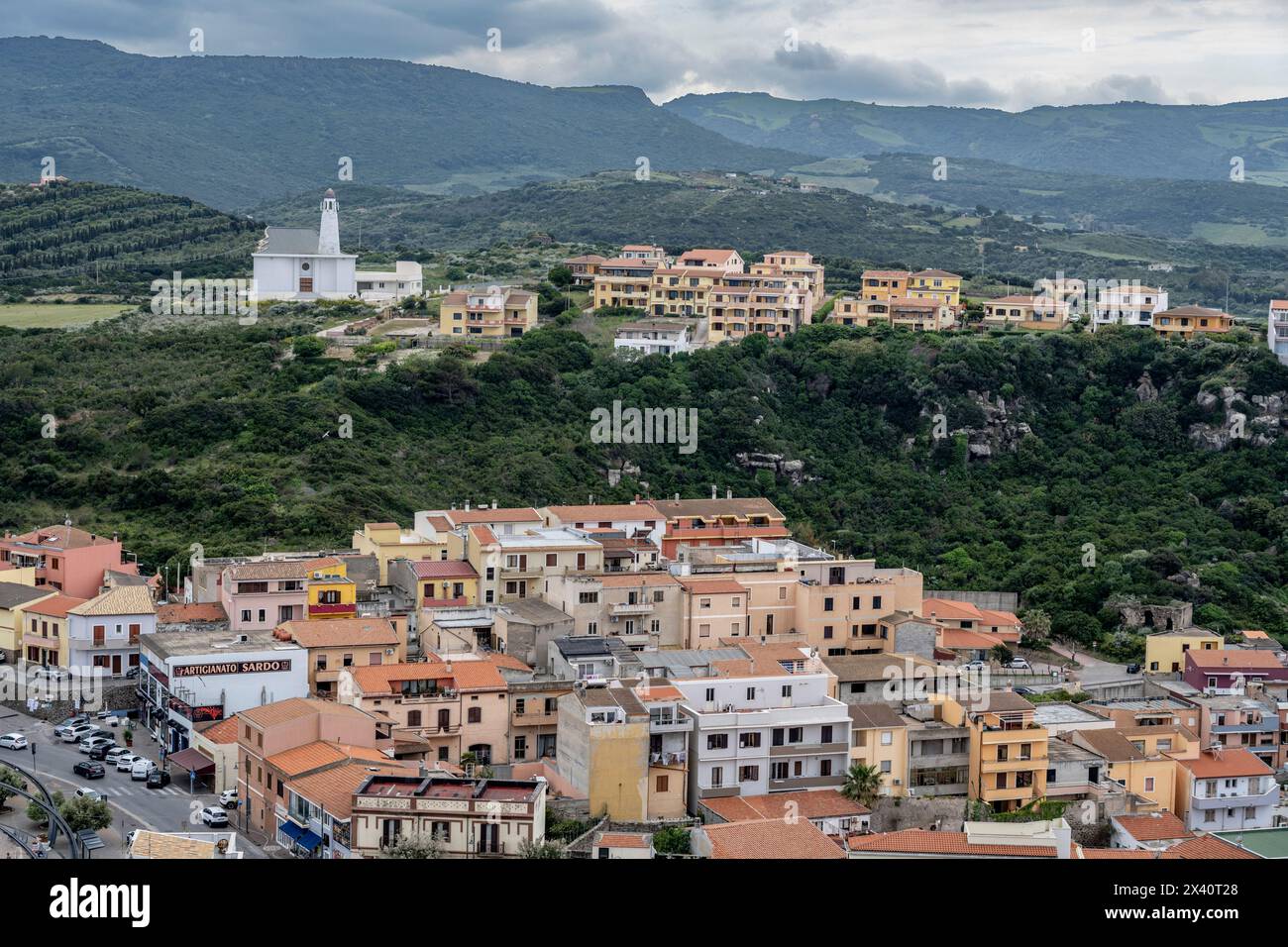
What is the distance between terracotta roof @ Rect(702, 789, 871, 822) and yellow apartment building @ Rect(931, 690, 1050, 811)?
255 centimetres

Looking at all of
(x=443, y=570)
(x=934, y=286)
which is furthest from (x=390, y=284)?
(x=443, y=570)

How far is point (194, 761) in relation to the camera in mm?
24719

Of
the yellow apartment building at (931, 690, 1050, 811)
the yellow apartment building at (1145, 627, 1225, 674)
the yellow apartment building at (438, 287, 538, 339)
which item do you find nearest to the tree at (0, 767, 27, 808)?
the yellow apartment building at (931, 690, 1050, 811)

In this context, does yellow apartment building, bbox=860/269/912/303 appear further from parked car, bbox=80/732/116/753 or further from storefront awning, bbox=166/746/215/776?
storefront awning, bbox=166/746/215/776

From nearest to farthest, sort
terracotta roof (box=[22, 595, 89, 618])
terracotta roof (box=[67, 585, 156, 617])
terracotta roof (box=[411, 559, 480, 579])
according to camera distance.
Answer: terracotta roof (box=[67, 585, 156, 617]), terracotta roof (box=[22, 595, 89, 618]), terracotta roof (box=[411, 559, 480, 579])

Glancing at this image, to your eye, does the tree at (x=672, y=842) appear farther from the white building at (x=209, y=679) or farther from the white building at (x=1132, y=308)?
the white building at (x=1132, y=308)

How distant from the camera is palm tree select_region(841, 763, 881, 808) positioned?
2502 centimetres

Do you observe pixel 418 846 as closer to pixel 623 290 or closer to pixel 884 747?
pixel 884 747

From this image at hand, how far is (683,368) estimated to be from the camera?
53750mm

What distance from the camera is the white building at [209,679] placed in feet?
85.3

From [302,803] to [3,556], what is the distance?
15.6 meters

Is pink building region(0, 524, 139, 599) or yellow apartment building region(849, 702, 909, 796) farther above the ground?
pink building region(0, 524, 139, 599)

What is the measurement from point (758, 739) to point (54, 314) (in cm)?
4484
